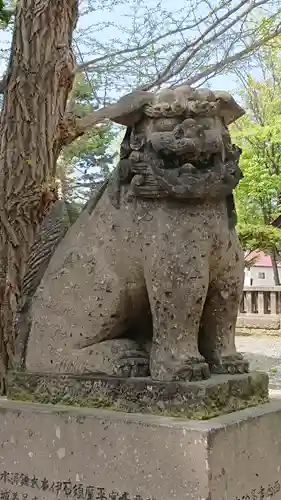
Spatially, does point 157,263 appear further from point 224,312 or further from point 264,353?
point 264,353

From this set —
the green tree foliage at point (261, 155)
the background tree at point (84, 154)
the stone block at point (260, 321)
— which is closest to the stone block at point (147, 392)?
the background tree at point (84, 154)

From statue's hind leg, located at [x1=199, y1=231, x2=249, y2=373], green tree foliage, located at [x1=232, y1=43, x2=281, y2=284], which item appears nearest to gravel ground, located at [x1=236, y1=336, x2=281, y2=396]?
green tree foliage, located at [x1=232, y1=43, x2=281, y2=284]

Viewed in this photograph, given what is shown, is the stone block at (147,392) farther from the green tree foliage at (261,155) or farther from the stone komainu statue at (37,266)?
the green tree foliage at (261,155)

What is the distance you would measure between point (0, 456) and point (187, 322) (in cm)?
79

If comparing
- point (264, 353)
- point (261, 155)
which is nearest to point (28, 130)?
point (264, 353)

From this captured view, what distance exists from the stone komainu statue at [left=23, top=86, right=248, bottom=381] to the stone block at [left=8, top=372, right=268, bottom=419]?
41 millimetres

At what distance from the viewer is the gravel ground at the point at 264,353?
8.25m

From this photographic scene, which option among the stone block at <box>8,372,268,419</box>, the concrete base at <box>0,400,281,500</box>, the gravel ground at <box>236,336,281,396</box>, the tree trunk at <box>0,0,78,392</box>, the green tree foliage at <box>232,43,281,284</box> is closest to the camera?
the concrete base at <box>0,400,281,500</box>

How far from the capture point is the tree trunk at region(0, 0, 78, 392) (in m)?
4.28

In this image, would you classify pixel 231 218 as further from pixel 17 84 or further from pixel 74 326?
pixel 17 84

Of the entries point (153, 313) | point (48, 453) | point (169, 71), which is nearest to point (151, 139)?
point (153, 313)

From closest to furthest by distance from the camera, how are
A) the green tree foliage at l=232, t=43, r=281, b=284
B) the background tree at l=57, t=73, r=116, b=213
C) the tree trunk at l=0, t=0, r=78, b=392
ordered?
1. the tree trunk at l=0, t=0, r=78, b=392
2. the background tree at l=57, t=73, r=116, b=213
3. the green tree foliage at l=232, t=43, r=281, b=284

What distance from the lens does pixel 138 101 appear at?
215 cm

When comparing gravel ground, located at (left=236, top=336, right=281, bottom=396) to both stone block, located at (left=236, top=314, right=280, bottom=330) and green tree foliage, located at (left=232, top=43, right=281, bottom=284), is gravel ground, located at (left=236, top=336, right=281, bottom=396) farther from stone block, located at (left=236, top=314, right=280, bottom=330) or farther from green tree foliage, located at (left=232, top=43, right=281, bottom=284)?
green tree foliage, located at (left=232, top=43, right=281, bottom=284)
